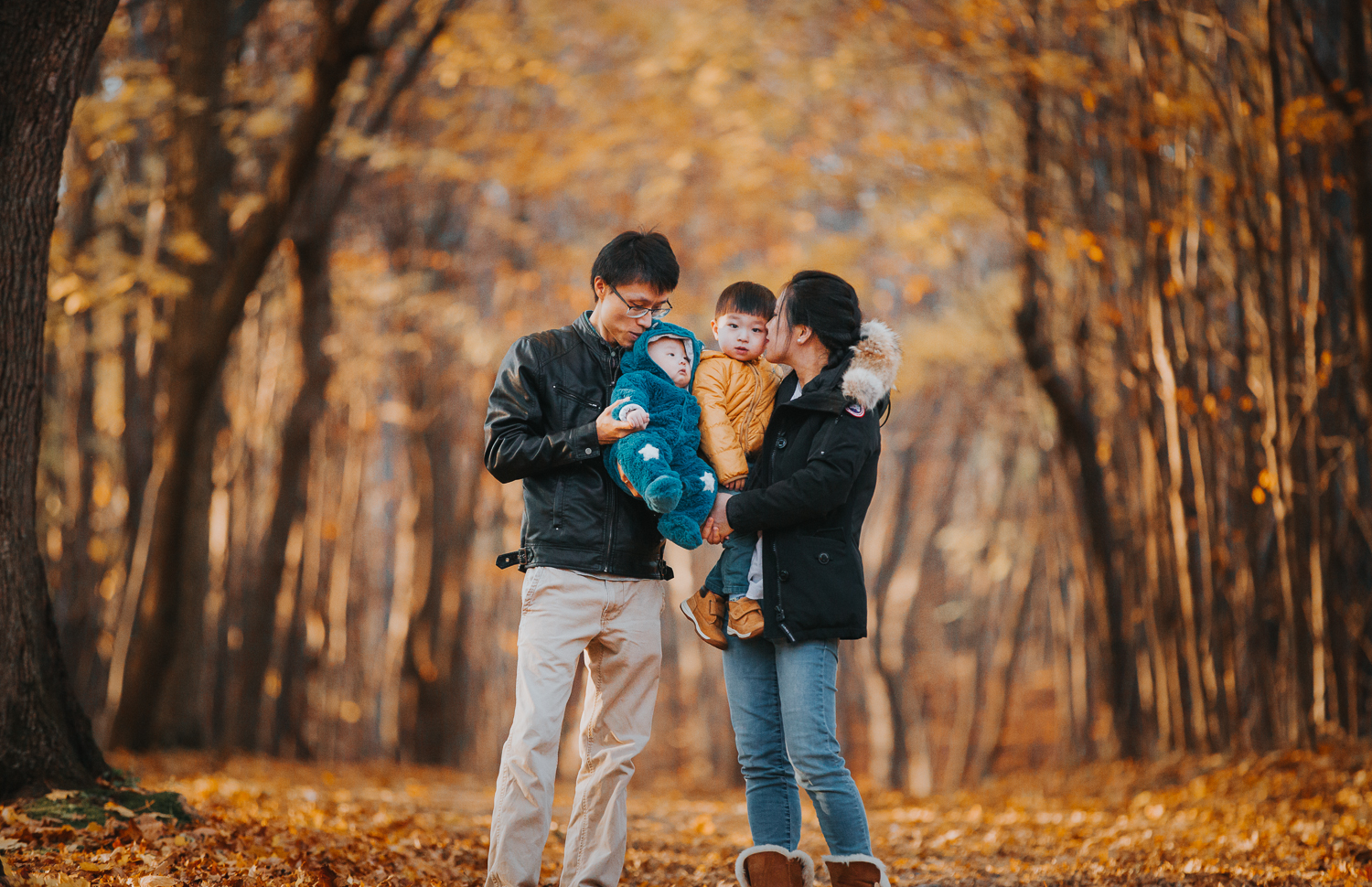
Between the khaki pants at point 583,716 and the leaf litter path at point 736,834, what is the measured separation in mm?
865

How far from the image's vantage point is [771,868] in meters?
3.67

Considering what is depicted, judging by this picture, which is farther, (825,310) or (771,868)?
(825,310)

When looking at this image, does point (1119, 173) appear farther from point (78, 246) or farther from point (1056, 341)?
point (78, 246)

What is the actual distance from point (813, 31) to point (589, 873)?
9.88 m

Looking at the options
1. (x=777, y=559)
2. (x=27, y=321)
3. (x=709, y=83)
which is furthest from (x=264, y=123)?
(x=777, y=559)

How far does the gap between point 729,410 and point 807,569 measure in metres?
0.60

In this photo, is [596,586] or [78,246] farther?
[78,246]

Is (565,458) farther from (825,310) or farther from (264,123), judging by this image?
(264,123)

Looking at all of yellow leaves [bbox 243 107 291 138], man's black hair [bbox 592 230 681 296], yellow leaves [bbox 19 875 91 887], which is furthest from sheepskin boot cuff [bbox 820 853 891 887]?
yellow leaves [bbox 243 107 291 138]

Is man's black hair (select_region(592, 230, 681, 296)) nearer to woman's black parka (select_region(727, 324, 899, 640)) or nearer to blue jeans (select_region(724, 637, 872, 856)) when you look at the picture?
woman's black parka (select_region(727, 324, 899, 640))

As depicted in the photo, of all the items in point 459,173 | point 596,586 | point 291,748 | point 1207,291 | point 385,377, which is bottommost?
point 291,748

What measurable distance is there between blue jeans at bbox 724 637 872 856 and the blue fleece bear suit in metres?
0.51

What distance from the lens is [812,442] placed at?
3.74 metres

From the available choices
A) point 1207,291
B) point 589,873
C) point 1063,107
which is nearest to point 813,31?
point 1063,107
